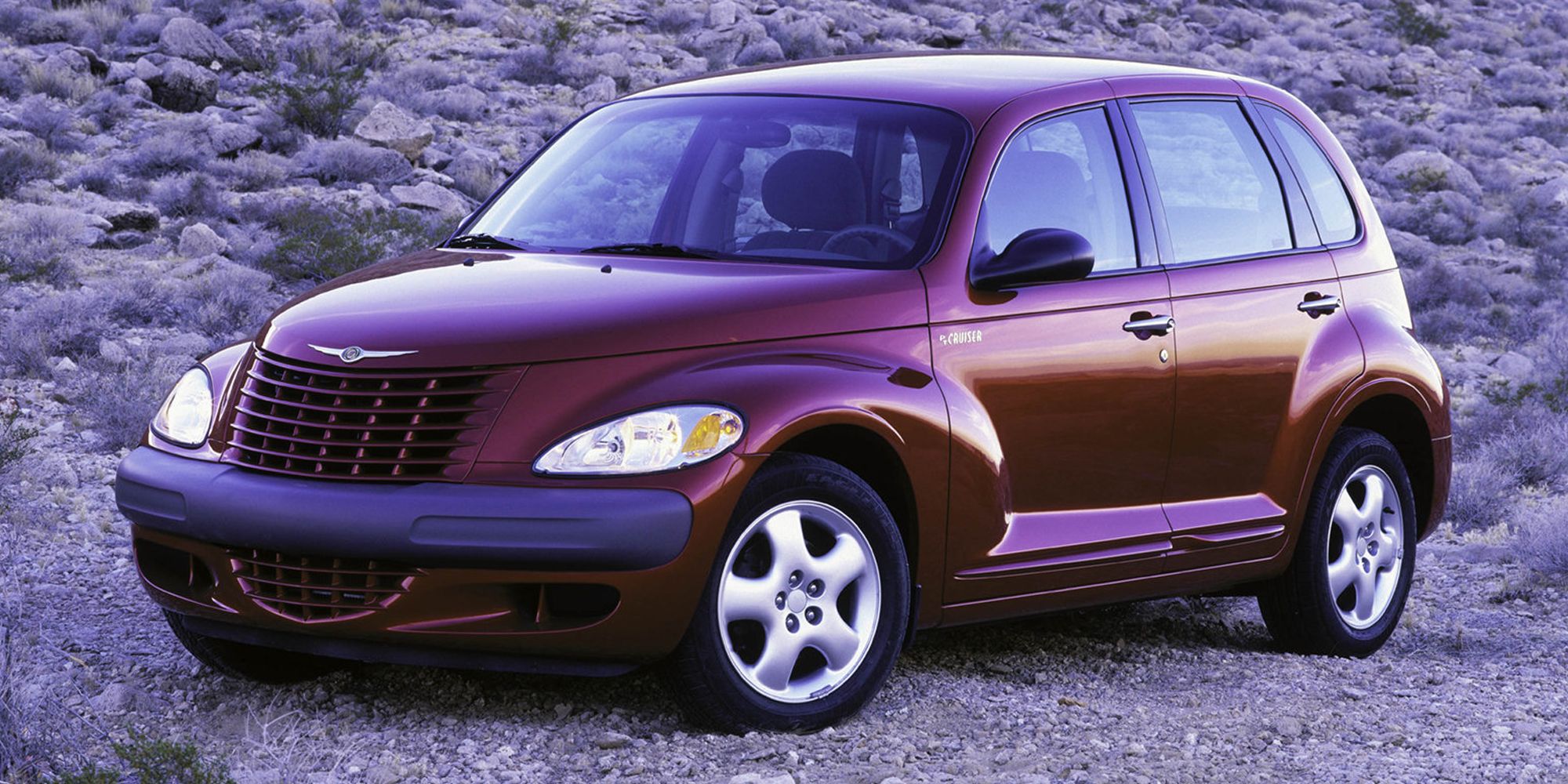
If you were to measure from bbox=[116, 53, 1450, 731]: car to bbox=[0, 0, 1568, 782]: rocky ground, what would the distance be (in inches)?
11.1

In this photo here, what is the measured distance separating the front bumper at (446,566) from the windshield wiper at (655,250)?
1.04 meters

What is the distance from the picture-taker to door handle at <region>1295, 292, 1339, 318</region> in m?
6.09

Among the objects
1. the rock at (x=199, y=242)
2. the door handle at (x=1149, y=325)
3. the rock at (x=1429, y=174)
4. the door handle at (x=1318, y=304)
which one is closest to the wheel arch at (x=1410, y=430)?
the door handle at (x=1318, y=304)

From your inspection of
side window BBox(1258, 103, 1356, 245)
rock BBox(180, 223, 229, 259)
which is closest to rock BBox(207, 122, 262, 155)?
rock BBox(180, 223, 229, 259)

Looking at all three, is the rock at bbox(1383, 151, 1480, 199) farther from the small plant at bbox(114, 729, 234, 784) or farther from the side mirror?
the small plant at bbox(114, 729, 234, 784)

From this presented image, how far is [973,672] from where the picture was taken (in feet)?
18.7

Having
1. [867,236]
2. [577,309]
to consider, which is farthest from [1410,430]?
[577,309]

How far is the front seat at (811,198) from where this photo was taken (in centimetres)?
525

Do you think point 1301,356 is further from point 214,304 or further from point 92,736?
point 214,304

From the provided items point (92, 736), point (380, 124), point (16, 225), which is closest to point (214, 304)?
point (16, 225)

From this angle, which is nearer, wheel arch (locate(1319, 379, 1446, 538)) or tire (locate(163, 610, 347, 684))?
tire (locate(163, 610, 347, 684))

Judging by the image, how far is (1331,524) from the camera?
21.0 ft

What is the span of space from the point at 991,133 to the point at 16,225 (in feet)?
35.9

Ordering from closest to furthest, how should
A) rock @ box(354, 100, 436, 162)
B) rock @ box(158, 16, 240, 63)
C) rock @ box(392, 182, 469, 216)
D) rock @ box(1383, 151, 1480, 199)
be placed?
rock @ box(392, 182, 469, 216)
rock @ box(354, 100, 436, 162)
rock @ box(158, 16, 240, 63)
rock @ box(1383, 151, 1480, 199)
